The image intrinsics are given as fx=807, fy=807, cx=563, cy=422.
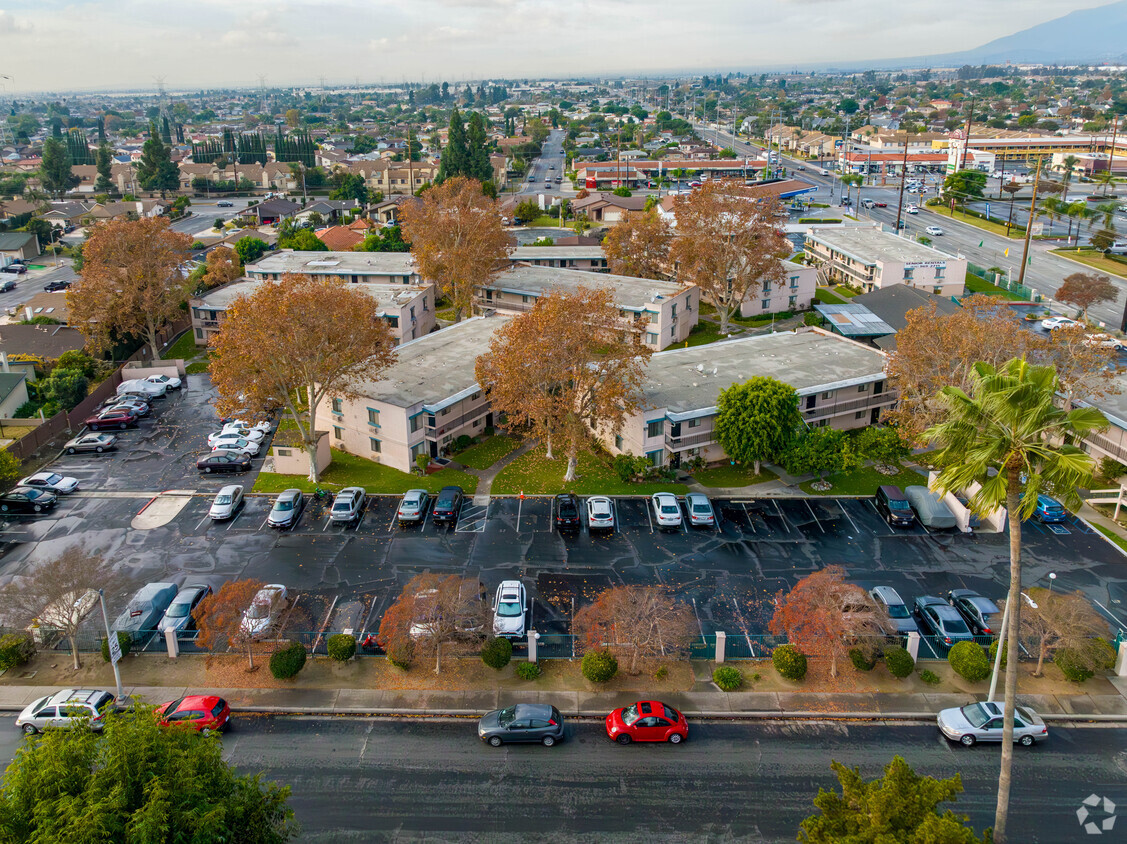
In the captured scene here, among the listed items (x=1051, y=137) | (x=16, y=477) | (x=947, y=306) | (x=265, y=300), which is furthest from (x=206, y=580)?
(x=1051, y=137)

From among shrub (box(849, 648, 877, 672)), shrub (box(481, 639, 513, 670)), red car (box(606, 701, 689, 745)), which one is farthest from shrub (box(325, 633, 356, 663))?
shrub (box(849, 648, 877, 672))

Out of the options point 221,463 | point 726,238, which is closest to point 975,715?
point 221,463

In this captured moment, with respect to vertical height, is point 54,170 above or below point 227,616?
above

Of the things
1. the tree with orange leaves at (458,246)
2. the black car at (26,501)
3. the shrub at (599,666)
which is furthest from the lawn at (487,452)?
the black car at (26,501)

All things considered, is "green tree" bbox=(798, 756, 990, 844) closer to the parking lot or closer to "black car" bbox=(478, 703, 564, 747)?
"black car" bbox=(478, 703, 564, 747)

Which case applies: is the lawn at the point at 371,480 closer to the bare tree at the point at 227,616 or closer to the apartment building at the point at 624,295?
the bare tree at the point at 227,616

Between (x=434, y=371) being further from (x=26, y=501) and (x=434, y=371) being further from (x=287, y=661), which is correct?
(x=287, y=661)
